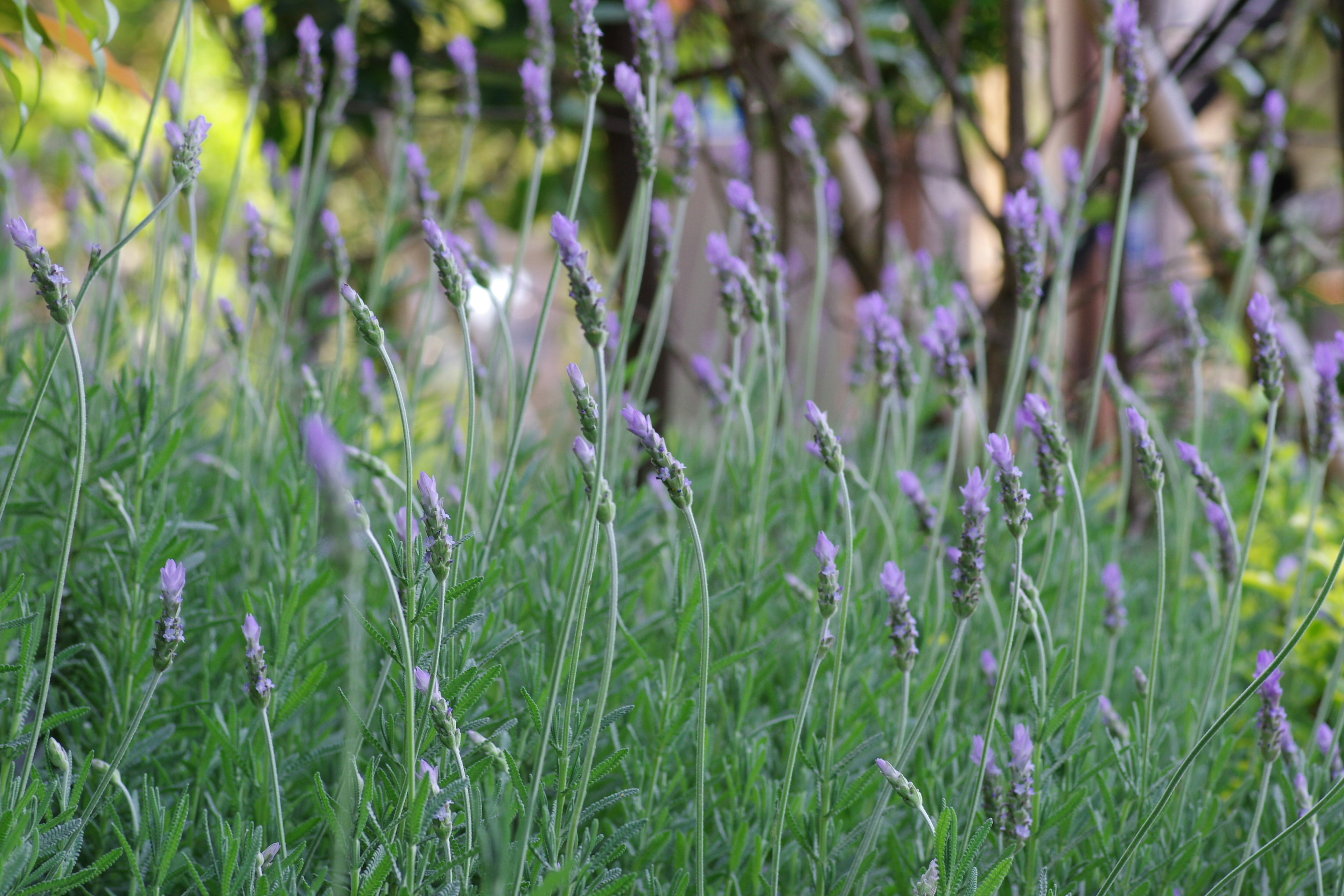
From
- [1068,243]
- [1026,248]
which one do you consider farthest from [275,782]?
[1068,243]

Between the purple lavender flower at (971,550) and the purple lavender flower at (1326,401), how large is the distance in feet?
1.37

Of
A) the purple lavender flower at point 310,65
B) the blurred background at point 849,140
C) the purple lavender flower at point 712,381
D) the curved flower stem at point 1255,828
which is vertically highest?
the blurred background at point 849,140

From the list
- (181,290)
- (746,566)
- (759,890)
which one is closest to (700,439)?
(746,566)

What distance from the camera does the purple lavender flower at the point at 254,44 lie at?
1.39 metres

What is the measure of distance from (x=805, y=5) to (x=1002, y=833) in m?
2.86

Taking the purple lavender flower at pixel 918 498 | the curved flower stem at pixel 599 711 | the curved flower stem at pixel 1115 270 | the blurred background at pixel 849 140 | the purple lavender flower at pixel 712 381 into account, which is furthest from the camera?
the blurred background at pixel 849 140

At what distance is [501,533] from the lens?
3.84 ft

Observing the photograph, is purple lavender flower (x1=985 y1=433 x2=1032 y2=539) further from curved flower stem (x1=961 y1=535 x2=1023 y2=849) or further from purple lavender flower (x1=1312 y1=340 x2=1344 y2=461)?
purple lavender flower (x1=1312 y1=340 x2=1344 y2=461)

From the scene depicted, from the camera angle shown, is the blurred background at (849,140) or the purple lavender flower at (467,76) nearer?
the purple lavender flower at (467,76)

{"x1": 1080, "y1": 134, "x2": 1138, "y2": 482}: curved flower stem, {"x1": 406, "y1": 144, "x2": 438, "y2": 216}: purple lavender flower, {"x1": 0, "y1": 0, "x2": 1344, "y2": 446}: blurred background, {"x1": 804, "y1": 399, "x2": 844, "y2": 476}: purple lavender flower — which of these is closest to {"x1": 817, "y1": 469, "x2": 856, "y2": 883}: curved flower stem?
{"x1": 804, "y1": 399, "x2": 844, "y2": 476}: purple lavender flower

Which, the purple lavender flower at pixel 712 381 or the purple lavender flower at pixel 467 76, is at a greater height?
the purple lavender flower at pixel 467 76

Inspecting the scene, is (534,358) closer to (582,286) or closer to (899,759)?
(582,286)

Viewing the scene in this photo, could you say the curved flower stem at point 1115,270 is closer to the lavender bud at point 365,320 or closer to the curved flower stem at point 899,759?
the curved flower stem at point 899,759

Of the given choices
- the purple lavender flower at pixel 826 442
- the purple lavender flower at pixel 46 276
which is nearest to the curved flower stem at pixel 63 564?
the purple lavender flower at pixel 46 276
